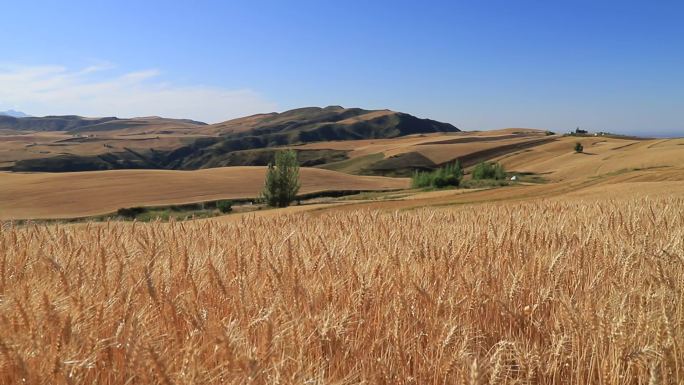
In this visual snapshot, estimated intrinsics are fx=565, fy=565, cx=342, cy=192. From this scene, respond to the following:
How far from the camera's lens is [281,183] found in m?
49.6

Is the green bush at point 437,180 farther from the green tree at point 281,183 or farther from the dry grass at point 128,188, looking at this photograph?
the green tree at point 281,183

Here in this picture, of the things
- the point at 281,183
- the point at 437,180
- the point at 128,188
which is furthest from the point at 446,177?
the point at 128,188

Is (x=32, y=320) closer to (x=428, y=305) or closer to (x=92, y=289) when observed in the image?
(x=92, y=289)

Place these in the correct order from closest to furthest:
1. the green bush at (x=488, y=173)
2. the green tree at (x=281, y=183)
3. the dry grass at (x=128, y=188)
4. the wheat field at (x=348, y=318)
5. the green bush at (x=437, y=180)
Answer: the wheat field at (x=348, y=318) → the dry grass at (x=128, y=188) → the green tree at (x=281, y=183) → the green bush at (x=437, y=180) → the green bush at (x=488, y=173)

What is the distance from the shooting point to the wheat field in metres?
1.56

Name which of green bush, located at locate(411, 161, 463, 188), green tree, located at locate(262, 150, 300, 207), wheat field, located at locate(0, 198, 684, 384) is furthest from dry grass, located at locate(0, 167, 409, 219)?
wheat field, located at locate(0, 198, 684, 384)

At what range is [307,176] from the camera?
2753 inches

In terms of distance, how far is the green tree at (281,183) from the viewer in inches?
1927

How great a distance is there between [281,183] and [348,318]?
157ft

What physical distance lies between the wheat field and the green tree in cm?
4539

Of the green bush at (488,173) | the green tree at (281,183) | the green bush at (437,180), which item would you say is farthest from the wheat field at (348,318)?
the green bush at (488,173)

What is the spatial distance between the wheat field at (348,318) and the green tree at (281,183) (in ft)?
149

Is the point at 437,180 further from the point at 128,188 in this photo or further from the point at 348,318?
the point at 348,318

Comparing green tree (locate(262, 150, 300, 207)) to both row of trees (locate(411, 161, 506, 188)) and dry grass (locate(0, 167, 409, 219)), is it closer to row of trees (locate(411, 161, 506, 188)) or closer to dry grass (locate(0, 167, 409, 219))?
dry grass (locate(0, 167, 409, 219))
